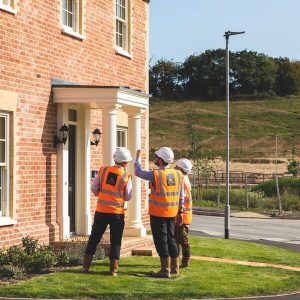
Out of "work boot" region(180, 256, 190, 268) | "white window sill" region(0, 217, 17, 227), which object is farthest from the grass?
"white window sill" region(0, 217, 17, 227)

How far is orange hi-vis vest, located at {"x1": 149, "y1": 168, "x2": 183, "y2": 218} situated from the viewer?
13.4 metres

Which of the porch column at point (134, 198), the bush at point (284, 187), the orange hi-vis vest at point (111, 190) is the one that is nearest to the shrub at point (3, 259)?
the orange hi-vis vest at point (111, 190)

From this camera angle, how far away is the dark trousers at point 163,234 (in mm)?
13375

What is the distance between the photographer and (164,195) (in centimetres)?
1346

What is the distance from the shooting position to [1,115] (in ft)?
→ 48.2

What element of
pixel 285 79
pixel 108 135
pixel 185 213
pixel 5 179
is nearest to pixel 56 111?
pixel 108 135

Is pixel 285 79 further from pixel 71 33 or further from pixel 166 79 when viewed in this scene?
pixel 71 33

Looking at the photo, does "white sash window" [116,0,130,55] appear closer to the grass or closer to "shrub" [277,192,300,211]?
the grass

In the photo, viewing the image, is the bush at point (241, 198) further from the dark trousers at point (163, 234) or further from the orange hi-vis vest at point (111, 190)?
the orange hi-vis vest at point (111, 190)

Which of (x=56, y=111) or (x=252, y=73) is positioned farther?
(x=252, y=73)

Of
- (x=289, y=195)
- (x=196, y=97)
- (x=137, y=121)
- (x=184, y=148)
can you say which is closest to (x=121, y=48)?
(x=137, y=121)

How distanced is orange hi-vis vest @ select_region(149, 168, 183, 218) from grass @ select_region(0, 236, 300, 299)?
105cm

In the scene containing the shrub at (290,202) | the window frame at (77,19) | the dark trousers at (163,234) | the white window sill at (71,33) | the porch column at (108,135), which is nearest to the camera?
the dark trousers at (163,234)

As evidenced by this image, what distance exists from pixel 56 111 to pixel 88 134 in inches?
58.5
